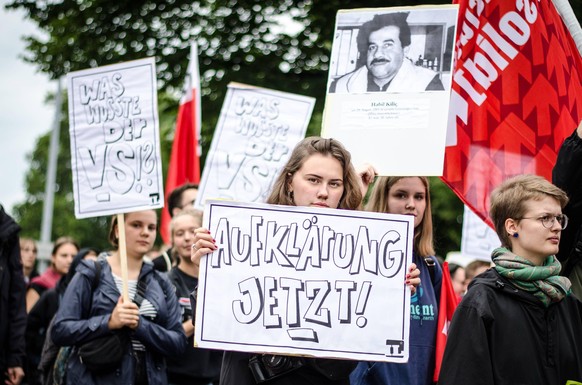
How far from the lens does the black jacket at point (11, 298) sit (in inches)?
267

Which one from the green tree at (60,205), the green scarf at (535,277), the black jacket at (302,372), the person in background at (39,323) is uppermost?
the green scarf at (535,277)

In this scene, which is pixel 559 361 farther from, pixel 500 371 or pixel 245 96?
pixel 245 96

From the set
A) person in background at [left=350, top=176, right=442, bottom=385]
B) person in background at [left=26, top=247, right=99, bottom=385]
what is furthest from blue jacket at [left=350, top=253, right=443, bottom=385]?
person in background at [left=26, top=247, right=99, bottom=385]

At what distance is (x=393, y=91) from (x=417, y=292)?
1.09 m

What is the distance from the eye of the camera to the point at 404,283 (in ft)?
12.1

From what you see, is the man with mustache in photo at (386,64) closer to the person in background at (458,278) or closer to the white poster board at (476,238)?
the white poster board at (476,238)

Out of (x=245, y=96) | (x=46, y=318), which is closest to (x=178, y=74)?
(x=245, y=96)

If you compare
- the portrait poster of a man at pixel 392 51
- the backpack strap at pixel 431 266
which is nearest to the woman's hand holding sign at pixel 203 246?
the backpack strap at pixel 431 266

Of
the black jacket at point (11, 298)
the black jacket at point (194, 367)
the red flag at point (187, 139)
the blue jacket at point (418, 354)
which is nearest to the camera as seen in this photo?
the blue jacket at point (418, 354)

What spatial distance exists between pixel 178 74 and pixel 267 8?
58.1 inches

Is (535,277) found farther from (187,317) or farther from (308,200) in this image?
(187,317)

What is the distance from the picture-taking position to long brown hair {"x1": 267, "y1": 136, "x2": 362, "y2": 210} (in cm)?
384

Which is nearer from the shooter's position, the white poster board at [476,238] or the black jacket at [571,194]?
the black jacket at [571,194]

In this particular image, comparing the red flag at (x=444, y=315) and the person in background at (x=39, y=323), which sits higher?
the red flag at (x=444, y=315)
